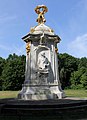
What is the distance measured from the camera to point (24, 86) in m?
17.4

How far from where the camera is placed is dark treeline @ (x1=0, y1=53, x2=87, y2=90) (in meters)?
60.6

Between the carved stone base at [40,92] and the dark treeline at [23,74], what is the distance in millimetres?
42436

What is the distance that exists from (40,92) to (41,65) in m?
2.10

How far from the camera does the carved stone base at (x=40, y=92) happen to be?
16719 millimetres

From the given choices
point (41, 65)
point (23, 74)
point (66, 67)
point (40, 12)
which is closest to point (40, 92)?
point (41, 65)

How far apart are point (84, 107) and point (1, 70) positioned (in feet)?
205

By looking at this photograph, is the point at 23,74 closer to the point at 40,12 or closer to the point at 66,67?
the point at 66,67

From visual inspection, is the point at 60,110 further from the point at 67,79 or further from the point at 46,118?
the point at 67,79

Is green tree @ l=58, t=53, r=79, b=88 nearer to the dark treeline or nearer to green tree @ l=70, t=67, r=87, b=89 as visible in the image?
the dark treeline

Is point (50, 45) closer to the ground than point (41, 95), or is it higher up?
higher up

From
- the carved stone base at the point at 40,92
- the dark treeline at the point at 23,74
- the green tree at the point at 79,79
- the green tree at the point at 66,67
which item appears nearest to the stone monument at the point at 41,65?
the carved stone base at the point at 40,92

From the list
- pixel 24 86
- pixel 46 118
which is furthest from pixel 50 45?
pixel 46 118

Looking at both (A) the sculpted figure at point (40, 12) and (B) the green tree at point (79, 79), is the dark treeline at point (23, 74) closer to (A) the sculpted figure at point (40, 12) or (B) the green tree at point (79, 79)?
(B) the green tree at point (79, 79)

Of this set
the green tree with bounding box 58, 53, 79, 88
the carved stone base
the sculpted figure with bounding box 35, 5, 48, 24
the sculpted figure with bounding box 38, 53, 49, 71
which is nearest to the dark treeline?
the green tree with bounding box 58, 53, 79, 88
